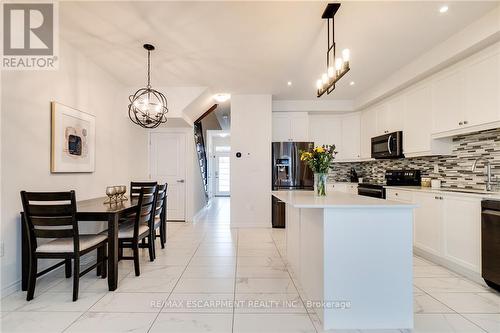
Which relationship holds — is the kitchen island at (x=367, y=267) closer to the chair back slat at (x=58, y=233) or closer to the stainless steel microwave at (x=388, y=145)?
the chair back slat at (x=58, y=233)

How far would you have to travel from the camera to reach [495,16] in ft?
7.25

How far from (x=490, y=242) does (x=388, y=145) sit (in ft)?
6.88

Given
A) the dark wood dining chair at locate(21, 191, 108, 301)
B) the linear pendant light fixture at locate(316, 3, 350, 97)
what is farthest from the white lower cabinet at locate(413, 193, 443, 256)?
the dark wood dining chair at locate(21, 191, 108, 301)

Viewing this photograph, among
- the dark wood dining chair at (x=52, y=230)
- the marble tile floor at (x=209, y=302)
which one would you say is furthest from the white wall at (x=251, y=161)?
the dark wood dining chair at (x=52, y=230)

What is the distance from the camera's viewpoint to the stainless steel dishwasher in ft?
6.94

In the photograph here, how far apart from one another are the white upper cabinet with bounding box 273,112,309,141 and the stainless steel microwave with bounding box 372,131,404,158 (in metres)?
1.39

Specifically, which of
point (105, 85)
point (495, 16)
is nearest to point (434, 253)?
point (495, 16)

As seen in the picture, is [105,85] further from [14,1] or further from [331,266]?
[331,266]

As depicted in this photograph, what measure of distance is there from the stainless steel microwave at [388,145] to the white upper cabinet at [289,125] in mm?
1394

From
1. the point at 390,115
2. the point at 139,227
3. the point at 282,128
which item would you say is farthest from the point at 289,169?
the point at 139,227

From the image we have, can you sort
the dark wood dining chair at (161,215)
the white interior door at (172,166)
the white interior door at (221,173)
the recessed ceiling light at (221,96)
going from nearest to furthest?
the dark wood dining chair at (161,215), the recessed ceiling light at (221,96), the white interior door at (172,166), the white interior door at (221,173)

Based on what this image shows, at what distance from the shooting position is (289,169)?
4805mm

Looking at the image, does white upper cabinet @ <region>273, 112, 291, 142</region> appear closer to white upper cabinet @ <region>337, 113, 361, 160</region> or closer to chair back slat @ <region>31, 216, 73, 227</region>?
white upper cabinet @ <region>337, 113, 361, 160</region>

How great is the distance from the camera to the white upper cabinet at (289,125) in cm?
517
